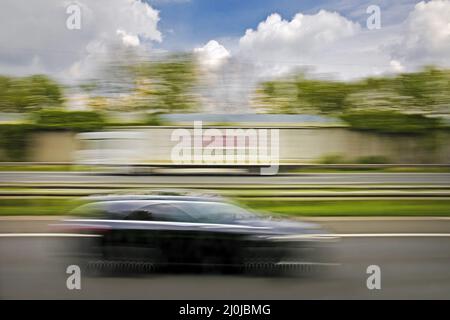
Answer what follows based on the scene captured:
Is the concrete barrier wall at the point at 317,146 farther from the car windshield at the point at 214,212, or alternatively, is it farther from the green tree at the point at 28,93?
the car windshield at the point at 214,212

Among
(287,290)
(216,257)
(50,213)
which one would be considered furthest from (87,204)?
(287,290)

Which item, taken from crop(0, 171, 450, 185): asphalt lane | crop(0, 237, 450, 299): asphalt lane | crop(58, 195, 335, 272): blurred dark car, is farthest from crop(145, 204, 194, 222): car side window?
crop(0, 237, 450, 299): asphalt lane

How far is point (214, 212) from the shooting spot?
4.11m

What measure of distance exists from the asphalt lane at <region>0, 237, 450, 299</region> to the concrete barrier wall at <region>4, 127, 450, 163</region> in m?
0.73

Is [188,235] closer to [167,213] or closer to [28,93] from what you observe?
[167,213]

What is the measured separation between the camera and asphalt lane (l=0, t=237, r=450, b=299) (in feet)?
11.0

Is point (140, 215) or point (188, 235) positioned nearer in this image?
point (188, 235)

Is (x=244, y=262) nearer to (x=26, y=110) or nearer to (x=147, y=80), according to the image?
(x=147, y=80)

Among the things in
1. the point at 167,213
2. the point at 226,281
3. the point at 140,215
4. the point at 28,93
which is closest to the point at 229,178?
the point at 167,213

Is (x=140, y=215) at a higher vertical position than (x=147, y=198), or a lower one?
lower

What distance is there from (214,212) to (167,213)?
35cm

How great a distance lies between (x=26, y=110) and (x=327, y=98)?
245 centimetres

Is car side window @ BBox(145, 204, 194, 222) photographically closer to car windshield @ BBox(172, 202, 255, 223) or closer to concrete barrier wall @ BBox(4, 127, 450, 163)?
car windshield @ BBox(172, 202, 255, 223)

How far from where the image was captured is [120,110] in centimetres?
446
